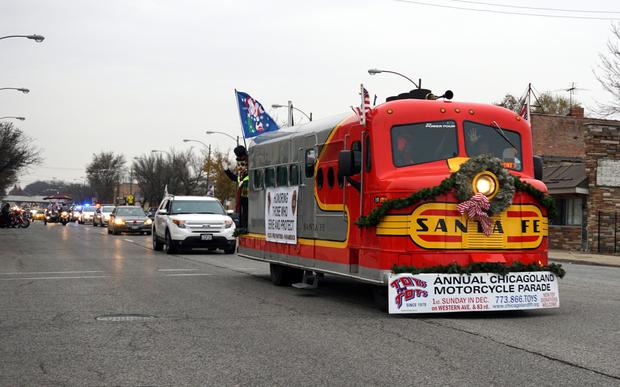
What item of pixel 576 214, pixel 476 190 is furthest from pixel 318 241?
pixel 576 214

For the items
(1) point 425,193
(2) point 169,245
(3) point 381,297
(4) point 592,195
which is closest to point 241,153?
(3) point 381,297

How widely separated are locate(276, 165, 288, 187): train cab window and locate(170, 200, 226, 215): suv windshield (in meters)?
11.8

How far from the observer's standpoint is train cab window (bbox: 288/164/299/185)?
44.9ft

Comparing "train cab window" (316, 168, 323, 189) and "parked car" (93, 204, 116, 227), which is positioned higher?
"train cab window" (316, 168, 323, 189)

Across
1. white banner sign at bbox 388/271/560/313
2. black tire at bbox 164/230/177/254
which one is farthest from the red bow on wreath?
black tire at bbox 164/230/177/254

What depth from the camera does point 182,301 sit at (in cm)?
1219

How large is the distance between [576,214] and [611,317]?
84.4ft

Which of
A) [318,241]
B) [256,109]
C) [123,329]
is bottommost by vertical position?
[123,329]

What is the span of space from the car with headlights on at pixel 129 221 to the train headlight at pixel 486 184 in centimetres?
3458

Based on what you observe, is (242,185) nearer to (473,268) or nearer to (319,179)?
(319,179)

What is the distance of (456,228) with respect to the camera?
1023 centimetres

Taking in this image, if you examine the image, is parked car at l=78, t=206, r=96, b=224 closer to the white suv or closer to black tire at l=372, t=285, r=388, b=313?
the white suv

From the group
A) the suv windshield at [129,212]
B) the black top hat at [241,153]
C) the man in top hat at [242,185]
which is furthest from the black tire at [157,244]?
the suv windshield at [129,212]

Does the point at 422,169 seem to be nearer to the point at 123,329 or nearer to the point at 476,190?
the point at 476,190
